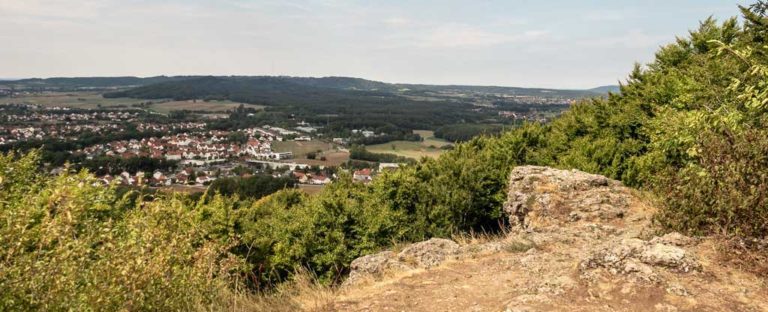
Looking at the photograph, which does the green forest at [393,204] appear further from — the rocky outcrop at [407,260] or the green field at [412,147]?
the green field at [412,147]

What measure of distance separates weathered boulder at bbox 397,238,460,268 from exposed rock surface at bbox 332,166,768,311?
0.02m

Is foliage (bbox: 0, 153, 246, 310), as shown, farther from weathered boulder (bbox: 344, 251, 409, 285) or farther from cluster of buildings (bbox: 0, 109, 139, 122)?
cluster of buildings (bbox: 0, 109, 139, 122)

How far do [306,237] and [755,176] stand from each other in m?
19.5

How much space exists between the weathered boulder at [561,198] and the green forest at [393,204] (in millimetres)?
1760

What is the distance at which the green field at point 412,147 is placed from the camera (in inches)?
5202

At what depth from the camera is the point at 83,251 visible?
6.11 meters

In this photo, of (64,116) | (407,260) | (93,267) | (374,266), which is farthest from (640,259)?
(64,116)

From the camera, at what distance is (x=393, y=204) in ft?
88.9

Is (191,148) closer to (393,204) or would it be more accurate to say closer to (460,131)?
(460,131)

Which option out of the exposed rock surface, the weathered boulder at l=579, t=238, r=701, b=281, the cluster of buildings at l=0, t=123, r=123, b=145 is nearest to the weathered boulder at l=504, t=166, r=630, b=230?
the exposed rock surface

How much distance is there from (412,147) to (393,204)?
11851cm

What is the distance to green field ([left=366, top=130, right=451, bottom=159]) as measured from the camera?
132 m

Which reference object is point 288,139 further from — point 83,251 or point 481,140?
point 83,251

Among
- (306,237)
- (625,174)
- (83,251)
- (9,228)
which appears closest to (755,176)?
(83,251)
